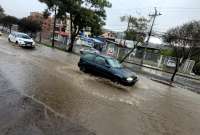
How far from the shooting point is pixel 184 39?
76.6 feet

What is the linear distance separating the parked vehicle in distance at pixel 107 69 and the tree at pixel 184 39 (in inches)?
389

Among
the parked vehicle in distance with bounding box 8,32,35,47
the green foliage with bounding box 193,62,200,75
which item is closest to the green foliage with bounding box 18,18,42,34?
the parked vehicle in distance with bounding box 8,32,35,47

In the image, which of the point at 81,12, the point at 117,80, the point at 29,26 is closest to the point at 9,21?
the point at 29,26

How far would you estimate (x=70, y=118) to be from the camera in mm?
7449

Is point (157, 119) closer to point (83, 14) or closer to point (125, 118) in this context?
point (125, 118)

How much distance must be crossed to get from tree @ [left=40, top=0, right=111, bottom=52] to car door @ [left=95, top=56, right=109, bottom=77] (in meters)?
23.1

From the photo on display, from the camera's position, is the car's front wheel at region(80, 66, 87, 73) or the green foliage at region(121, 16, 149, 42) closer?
the car's front wheel at region(80, 66, 87, 73)

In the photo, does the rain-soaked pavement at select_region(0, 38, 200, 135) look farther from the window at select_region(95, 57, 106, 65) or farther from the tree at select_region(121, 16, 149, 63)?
the tree at select_region(121, 16, 149, 63)

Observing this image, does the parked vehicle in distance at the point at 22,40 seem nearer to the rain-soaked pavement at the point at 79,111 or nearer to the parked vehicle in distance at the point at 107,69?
the parked vehicle in distance at the point at 107,69

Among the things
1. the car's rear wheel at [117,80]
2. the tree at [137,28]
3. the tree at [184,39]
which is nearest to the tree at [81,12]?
the tree at [137,28]

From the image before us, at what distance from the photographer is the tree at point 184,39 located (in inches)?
924

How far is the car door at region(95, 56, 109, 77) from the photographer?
15.1m

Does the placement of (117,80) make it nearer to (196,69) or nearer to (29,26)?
(196,69)

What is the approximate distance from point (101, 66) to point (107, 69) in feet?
1.94
